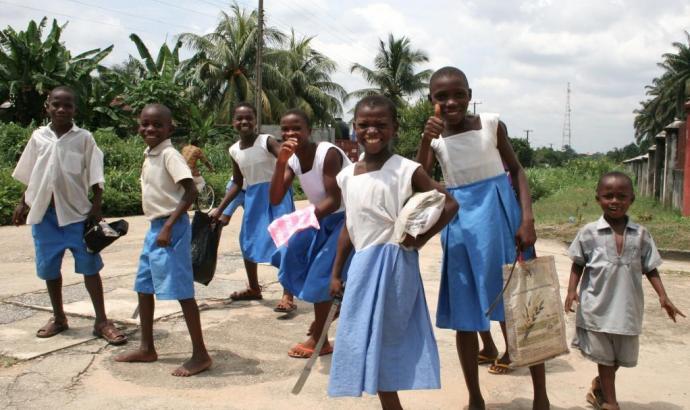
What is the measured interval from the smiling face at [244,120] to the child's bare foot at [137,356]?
202 centimetres

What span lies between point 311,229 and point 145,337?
3.89 feet

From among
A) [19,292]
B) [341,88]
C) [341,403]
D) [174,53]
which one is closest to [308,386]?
[341,403]

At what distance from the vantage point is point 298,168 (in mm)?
4031

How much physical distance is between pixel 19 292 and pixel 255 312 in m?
2.12

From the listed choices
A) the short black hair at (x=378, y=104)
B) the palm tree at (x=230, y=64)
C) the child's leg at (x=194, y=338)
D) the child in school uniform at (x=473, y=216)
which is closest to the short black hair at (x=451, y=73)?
the child in school uniform at (x=473, y=216)

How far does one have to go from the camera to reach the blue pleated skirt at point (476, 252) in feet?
9.64

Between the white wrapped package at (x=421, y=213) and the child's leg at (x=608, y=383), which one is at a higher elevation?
the white wrapped package at (x=421, y=213)

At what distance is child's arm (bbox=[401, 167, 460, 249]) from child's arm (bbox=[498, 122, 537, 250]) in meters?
0.48

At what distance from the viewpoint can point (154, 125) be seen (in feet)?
12.5

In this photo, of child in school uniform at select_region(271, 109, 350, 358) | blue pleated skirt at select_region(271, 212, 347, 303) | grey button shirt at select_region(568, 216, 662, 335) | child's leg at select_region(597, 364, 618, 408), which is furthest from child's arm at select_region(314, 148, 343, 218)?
child's leg at select_region(597, 364, 618, 408)

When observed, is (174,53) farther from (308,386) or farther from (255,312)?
(308,386)

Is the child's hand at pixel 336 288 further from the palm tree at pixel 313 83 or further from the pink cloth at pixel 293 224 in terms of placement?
the palm tree at pixel 313 83

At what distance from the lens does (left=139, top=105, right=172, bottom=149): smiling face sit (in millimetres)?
3795

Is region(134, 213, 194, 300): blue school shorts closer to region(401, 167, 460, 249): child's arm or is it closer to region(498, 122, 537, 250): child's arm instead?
region(401, 167, 460, 249): child's arm
